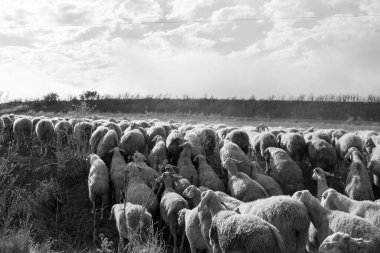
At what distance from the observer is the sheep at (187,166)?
439 inches

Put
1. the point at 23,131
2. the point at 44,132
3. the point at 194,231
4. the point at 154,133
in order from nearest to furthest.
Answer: the point at 194,231, the point at 154,133, the point at 44,132, the point at 23,131

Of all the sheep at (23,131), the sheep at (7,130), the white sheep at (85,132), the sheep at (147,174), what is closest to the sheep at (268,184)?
the sheep at (147,174)

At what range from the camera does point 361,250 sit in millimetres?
5781

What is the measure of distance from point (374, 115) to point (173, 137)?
34.8 metres

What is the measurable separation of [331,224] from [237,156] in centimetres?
482

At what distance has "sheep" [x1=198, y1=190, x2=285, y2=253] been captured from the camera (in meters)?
5.82

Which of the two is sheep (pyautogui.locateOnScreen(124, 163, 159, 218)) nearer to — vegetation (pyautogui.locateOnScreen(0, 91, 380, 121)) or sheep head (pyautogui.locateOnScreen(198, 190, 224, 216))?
sheep head (pyautogui.locateOnScreen(198, 190, 224, 216))

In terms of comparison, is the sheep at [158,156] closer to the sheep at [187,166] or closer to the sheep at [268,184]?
the sheep at [187,166]

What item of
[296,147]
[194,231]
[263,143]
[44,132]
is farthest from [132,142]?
[194,231]

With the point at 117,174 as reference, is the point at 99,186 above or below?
below

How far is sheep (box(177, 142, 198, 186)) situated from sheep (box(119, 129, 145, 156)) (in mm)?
1793

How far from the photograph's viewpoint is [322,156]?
12289 millimetres

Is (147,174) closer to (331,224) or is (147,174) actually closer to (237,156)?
(237,156)

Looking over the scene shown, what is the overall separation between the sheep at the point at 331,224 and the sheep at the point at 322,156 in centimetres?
479
